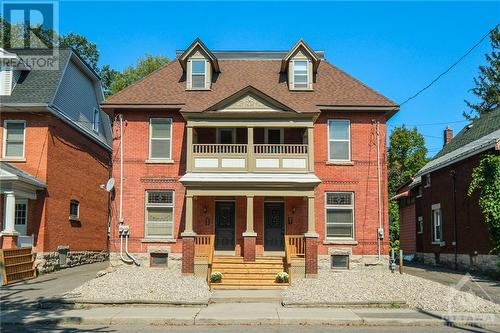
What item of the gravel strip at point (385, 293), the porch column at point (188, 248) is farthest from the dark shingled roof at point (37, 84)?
the gravel strip at point (385, 293)

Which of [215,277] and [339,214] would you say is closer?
[215,277]

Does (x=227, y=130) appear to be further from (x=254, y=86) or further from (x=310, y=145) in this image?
(x=310, y=145)

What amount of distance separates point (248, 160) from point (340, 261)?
19.5ft

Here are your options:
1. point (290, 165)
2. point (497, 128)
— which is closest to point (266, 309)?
point (290, 165)

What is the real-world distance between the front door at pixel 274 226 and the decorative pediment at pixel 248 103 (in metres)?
4.40

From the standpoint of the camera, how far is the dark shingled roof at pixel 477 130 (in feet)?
85.8

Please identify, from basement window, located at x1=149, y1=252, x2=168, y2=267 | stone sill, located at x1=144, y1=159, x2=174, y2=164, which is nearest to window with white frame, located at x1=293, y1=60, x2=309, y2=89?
stone sill, located at x1=144, y1=159, x2=174, y2=164

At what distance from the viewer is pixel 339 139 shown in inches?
909

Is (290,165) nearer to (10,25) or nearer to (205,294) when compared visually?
(205,294)

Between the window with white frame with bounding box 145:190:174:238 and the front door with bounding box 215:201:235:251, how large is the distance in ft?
6.47

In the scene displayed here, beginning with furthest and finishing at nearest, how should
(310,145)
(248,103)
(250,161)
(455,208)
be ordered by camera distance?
(455,208) < (248,103) < (250,161) < (310,145)

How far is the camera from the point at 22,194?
21812 mm

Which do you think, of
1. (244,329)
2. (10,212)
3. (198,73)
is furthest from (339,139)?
(10,212)

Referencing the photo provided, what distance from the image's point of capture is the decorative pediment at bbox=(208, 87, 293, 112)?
21.2 metres
